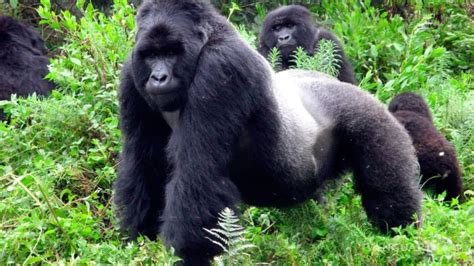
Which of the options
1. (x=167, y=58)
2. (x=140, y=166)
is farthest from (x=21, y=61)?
(x=167, y=58)

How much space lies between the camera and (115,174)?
4641 millimetres

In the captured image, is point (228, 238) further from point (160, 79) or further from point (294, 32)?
point (294, 32)

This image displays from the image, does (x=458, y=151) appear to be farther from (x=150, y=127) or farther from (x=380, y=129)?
(x=150, y=127)

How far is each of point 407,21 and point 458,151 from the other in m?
2.11

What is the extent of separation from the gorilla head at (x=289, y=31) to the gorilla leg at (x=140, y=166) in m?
2.84

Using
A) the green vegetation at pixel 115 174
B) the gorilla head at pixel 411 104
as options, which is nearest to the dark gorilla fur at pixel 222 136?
the green vegetation at pixel 115 174

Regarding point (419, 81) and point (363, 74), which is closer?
point (419, 81)

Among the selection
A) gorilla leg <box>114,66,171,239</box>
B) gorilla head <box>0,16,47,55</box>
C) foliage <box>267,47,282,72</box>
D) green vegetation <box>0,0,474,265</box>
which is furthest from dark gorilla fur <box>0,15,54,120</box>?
gorilla leg <box>114,66,171,239</box>

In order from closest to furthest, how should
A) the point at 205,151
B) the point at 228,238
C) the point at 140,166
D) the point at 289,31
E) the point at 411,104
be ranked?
1. the point at 228,238
2. the point at 205,151
3. the point at 140,166
4. the point at 411,104
5. the point at 289,31

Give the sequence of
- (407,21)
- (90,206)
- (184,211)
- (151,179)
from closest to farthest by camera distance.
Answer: (184,211) < (151,179) < (90,206) < (407,21)

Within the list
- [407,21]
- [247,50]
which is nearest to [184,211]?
[247,50]

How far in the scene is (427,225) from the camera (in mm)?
4145

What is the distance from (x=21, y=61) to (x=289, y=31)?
6.80ft

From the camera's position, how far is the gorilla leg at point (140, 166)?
3998mm
